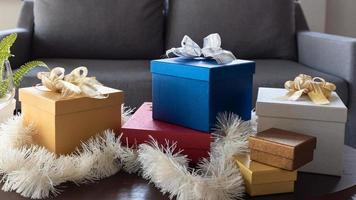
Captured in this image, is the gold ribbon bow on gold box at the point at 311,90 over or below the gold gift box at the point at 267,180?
over

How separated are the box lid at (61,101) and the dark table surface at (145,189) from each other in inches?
4.9

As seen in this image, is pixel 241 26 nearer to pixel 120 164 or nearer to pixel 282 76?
pixel 282 76

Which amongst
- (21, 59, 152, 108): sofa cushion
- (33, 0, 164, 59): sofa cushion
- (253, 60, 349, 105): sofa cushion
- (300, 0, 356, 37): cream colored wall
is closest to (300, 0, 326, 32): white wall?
(300, 0, 356, 37): cream colored wall

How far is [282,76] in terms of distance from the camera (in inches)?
58.6

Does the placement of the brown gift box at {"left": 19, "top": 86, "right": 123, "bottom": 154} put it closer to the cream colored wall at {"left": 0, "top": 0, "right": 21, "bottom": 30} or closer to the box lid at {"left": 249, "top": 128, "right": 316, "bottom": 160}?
the box lid at {"left": 249, "top": 128, "right": 316, "bottom": 160}

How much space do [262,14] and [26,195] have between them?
1583 mm

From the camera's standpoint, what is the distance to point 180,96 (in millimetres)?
744

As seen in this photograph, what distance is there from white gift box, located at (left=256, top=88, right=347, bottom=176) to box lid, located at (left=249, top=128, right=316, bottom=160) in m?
0.05

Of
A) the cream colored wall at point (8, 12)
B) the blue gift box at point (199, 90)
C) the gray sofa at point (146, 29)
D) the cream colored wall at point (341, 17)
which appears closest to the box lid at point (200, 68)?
the blue gift box at point (199, 90)

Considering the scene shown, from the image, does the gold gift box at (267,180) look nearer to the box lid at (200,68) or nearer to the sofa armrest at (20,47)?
the box lid at (200,68)

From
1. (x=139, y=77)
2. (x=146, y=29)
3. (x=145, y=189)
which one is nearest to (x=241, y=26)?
(x=146, y=29)

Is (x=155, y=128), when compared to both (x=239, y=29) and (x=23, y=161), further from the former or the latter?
(x=239, y=29)

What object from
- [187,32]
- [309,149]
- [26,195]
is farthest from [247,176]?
[187,32]

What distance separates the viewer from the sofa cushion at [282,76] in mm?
1443
